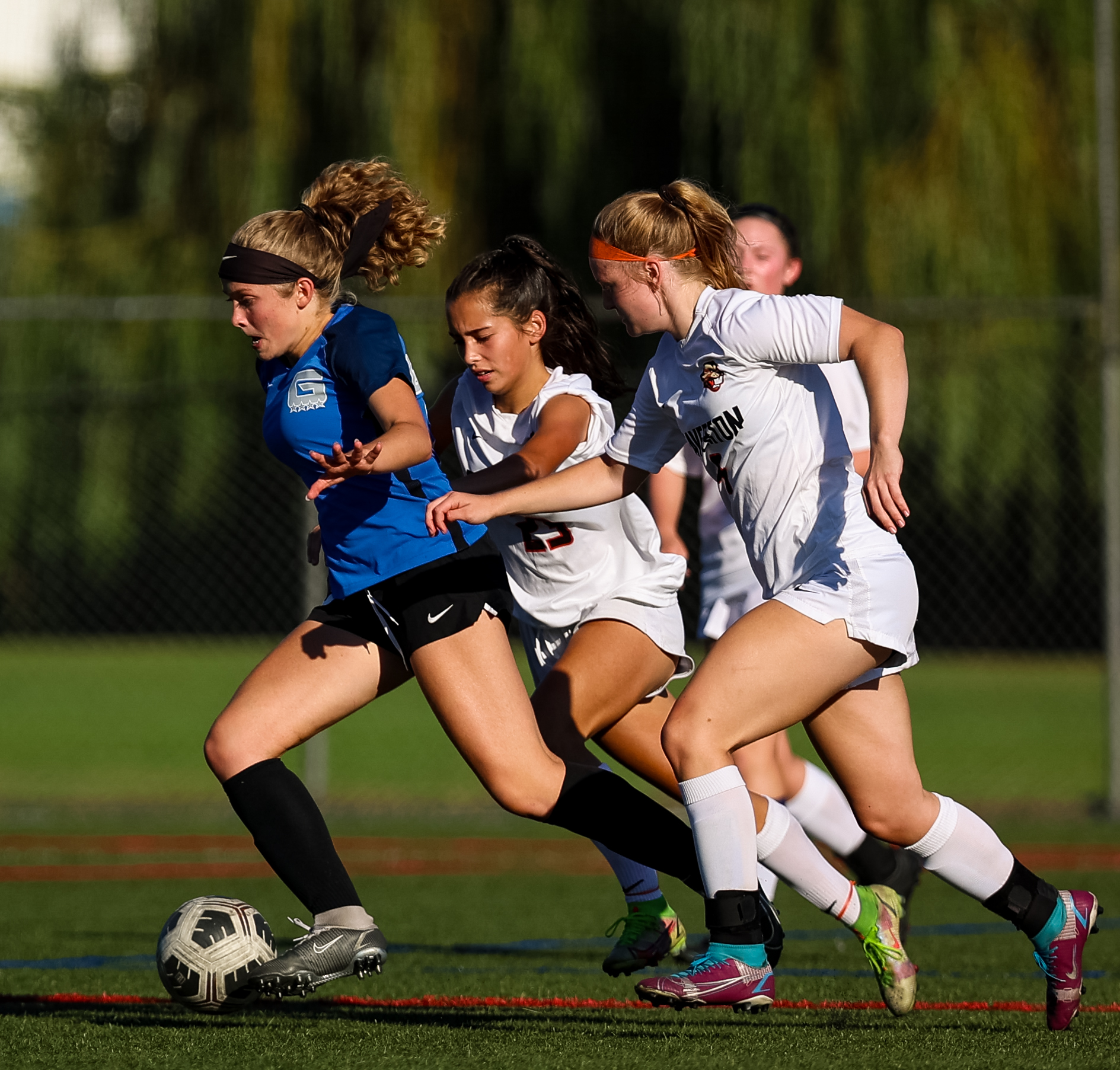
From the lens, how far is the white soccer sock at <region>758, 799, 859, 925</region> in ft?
14.0

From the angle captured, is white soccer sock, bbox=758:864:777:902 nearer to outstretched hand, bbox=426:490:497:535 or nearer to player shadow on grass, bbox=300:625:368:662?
player shadow on grass, bbox=300:625:368:662

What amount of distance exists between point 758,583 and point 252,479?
928 cm

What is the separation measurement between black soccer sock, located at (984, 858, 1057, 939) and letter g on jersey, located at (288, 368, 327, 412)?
1.98 metres

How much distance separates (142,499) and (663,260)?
418 inches

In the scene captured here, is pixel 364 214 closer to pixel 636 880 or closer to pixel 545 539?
pixel 545 539

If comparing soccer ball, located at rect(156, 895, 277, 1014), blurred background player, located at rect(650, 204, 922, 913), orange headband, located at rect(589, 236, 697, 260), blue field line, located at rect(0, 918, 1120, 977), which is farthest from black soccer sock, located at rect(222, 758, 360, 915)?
blurred background player, located at rect(650, 204, 922, 913)

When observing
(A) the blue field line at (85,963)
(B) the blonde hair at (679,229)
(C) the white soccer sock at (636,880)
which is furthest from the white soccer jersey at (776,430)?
(A) the blue field line at (85,963)

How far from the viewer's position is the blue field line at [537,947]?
522 cm

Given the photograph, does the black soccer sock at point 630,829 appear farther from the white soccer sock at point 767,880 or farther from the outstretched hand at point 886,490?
the outstretched hand at point 886,490

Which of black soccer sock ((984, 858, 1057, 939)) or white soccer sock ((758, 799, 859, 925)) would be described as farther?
white soccer sock ((758, 799, 859, 925))

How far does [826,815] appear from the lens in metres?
5.35

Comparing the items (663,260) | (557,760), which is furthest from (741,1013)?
(663,260)

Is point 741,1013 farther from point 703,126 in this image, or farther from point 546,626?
point 703,126

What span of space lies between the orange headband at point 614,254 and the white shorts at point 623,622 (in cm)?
106
